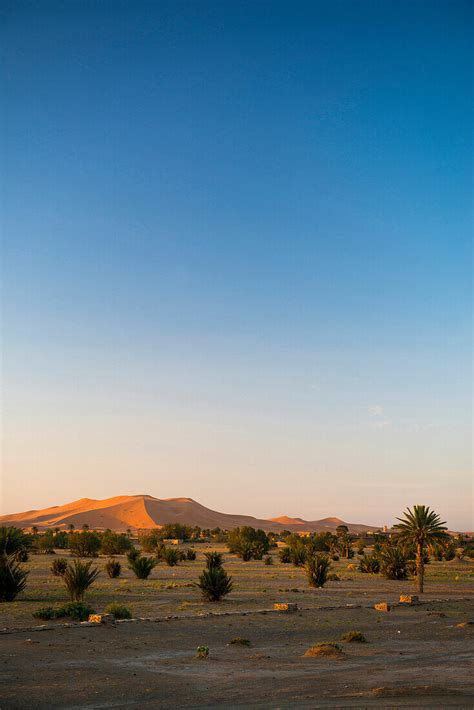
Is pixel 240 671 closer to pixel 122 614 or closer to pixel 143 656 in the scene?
pixel 143 656

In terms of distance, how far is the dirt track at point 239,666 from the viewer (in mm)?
13547

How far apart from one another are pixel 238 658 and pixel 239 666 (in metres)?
1.20

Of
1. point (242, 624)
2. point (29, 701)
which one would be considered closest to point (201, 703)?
point (29, 701)

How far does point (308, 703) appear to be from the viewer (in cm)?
1290

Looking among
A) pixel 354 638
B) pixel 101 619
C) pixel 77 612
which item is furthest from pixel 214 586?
pixel 354 638

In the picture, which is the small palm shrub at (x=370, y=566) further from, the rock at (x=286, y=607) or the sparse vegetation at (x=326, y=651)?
the sparse vegetation at (x=326, y=651)

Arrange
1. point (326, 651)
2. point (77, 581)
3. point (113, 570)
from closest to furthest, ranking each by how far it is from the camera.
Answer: point (326, 651), point (77, 581), point (113, 570)

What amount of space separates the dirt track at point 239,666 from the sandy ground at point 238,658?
0.10 ft

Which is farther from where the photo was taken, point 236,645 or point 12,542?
point 12,542

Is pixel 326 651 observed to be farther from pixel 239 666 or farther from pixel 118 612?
pixel 118 612

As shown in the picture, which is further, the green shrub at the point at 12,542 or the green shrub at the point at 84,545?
the green shrub at the point at 84,545

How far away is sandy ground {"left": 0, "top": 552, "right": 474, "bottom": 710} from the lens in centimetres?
1366

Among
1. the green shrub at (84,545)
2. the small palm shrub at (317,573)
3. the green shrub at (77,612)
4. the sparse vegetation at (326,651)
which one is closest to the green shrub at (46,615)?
the green shrub at (77,612)

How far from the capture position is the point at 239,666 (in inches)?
680
